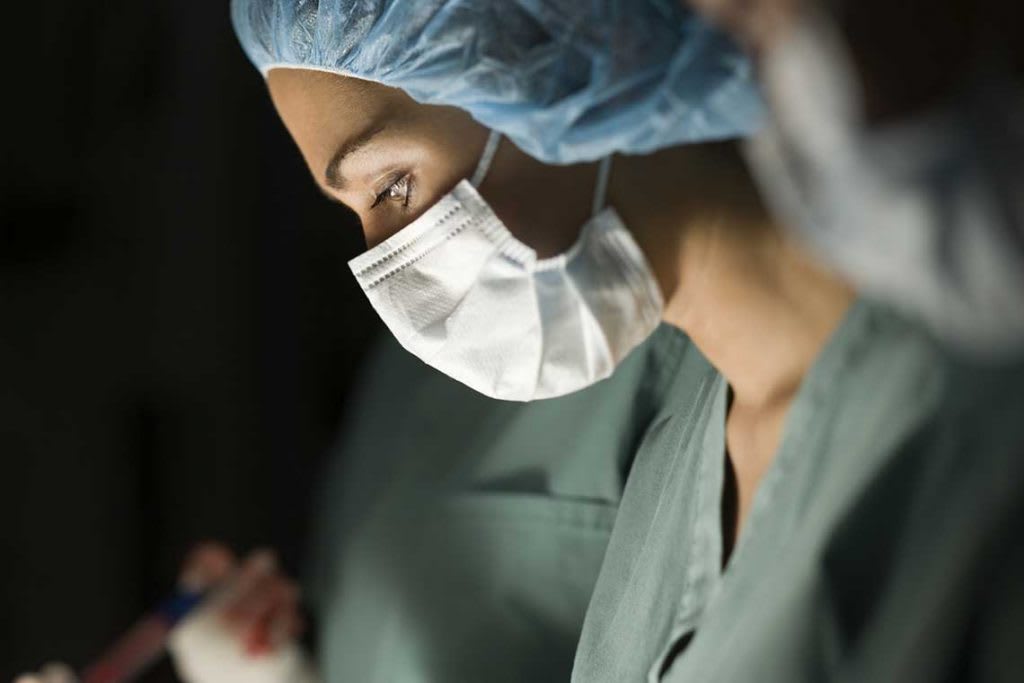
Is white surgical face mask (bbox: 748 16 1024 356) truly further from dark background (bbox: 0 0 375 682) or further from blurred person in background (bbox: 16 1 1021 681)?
dark background (bbox: 0 0 375 682)

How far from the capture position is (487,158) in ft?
3.28

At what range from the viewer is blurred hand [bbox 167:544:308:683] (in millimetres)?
1699

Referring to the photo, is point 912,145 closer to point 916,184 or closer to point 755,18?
point 916,184

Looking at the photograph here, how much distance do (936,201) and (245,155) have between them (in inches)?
71.2

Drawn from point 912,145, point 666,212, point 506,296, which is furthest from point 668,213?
point 912,145

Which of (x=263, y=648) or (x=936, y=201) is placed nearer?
(x=936, y=201)

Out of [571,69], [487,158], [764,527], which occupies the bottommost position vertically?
[764,527]

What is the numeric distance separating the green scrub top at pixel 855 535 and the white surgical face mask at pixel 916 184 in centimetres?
23

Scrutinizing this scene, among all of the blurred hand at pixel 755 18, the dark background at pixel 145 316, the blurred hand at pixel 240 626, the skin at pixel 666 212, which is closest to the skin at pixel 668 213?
the skin at pixel 666 212

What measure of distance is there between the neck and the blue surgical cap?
6 centimetres

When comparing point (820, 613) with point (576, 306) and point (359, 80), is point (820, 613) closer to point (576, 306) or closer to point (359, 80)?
point (576, 306)

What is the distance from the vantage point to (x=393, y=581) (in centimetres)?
165

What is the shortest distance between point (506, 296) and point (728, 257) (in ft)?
0.69

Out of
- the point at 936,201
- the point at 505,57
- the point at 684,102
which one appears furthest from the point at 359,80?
the point at 936,201
